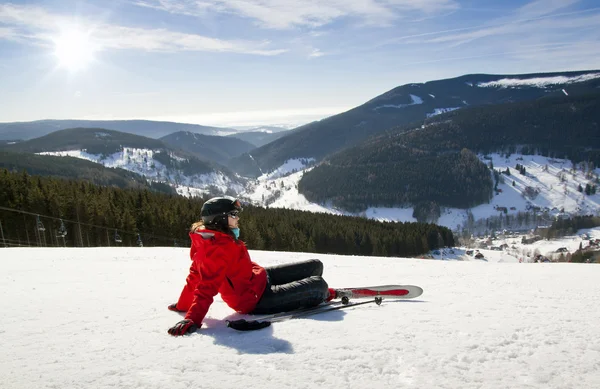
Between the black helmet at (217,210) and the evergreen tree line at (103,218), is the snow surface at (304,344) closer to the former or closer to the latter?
the black helmet at (217,210)

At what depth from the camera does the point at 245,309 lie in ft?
15.8

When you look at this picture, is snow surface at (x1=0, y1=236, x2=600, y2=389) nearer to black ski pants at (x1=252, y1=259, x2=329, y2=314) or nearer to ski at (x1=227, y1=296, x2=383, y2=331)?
ski at (x1=227, y1=296, x2=383, y2=331)

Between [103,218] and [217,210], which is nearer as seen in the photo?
[217,210]

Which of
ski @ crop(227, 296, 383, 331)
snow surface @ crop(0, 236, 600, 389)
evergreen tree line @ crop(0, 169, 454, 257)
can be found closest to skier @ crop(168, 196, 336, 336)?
ski @ crop(227, 296, 383, 331)

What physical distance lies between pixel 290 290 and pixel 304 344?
1.44 meters

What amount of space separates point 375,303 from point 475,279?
4440 mm

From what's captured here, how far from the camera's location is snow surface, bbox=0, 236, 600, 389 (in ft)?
9.78

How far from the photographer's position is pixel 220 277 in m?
4.48

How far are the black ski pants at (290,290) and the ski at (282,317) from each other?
0.12 meters

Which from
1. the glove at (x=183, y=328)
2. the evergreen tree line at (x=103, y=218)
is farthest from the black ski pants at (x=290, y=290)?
the evergreen tree line at (x=103, y=218)

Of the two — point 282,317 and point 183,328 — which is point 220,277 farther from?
point 282,317

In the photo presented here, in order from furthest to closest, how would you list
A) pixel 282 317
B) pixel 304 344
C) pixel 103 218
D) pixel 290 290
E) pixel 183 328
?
1. pixel 103 218
2. pixel 290 290
3. pixel 282 317
4. pixel 183 328
5. pixel 304 344

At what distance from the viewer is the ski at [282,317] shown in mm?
4105

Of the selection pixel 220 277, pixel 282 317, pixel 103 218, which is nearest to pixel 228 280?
pixel 220 277
